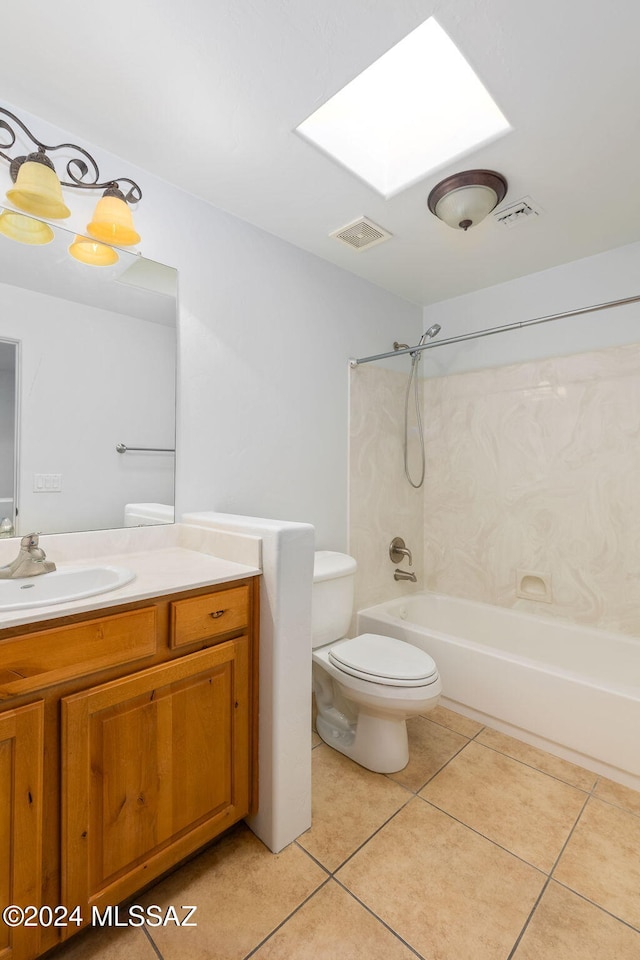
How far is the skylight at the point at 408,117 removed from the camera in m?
1.43

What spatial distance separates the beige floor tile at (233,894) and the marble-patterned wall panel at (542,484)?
1.77m

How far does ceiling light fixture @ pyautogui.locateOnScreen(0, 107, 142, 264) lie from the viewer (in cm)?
129

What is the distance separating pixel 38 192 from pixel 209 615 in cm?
134

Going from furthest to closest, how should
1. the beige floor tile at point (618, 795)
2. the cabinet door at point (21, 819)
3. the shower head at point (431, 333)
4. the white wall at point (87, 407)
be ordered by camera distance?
the shower head at point (431, 333) → the beige floor tile at point (618, 795) → the white wall at point (87, 407) → the cabinet door at point (21, 819)

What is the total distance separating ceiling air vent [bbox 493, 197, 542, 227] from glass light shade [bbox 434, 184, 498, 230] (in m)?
0.15

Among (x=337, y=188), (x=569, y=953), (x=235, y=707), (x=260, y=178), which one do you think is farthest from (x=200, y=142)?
(x=569, y=953)

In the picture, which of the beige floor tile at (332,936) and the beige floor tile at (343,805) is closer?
the beige floor tile at (332,936)

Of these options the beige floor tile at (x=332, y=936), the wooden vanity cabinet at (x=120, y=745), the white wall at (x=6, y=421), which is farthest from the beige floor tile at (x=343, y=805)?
the white wall at (x=6, y=421)

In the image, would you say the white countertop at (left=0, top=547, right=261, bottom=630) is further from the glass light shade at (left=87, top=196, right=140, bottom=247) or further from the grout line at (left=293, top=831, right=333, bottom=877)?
the glass light shade at (left=87, top=196, right=140, bottom=247)

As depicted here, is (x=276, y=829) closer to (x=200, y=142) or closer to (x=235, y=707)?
(x=235, y=707)

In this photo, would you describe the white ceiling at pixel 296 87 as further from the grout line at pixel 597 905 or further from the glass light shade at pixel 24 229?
the grout line at pixel 597 905

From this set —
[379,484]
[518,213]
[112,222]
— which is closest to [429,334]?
[518,213]

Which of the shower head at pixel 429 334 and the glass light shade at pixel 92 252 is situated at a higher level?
the shower head at pixel 429 334

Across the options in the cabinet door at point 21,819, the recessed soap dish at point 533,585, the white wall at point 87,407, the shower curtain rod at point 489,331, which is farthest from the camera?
the recessed soap dish at point 533,585
